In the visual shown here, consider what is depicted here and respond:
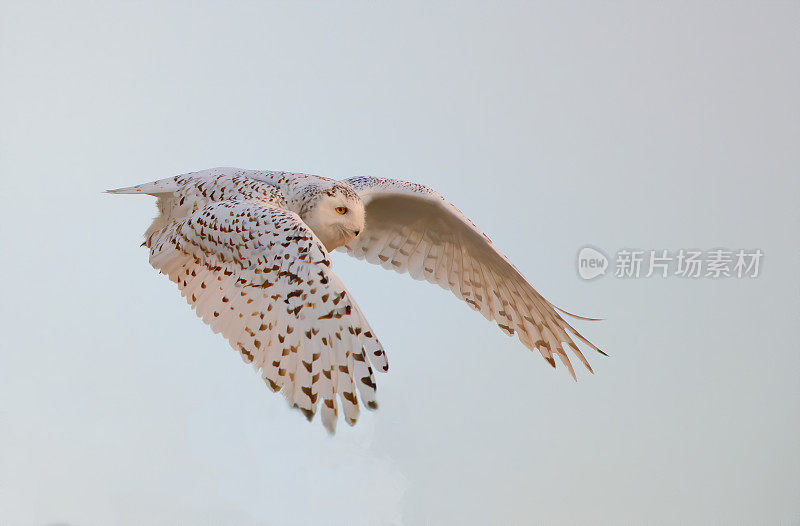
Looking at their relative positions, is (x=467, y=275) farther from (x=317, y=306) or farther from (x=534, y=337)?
(x=317, y=306)

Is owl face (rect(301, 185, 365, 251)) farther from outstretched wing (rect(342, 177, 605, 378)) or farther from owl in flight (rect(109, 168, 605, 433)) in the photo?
outstretched wing (rect(342, 177, 605, 378))

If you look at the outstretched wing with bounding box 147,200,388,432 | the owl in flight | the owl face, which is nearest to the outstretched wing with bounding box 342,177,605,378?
the owl in flight

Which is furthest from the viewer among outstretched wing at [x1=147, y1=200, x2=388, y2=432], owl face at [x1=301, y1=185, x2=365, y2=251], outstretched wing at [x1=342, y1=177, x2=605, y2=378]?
outstretched wing at [x1=342, y1=177, x2=605, y2=378]

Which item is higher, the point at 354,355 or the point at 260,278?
the point at 260,278

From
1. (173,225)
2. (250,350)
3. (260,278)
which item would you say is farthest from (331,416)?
(173,225)

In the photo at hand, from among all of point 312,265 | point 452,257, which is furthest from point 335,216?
point 452,257
